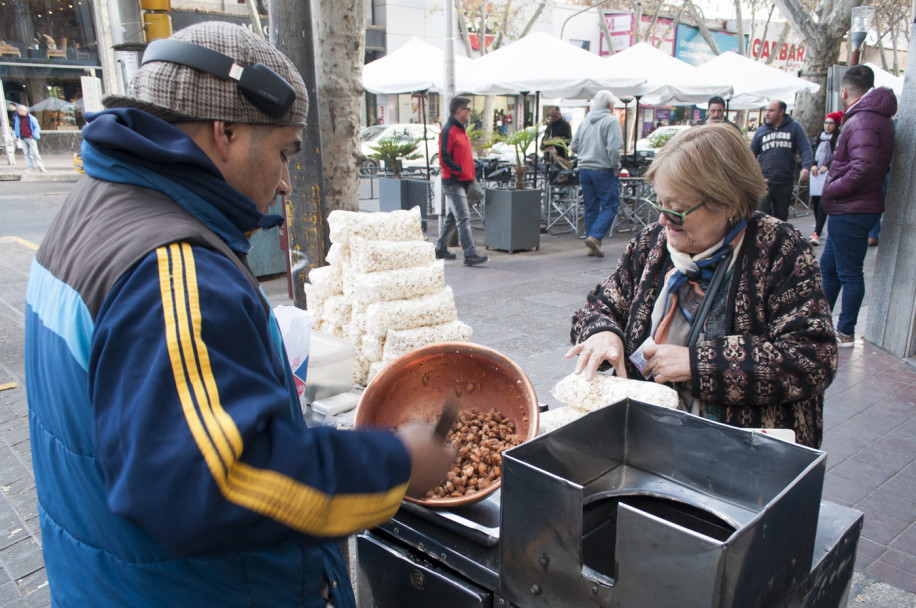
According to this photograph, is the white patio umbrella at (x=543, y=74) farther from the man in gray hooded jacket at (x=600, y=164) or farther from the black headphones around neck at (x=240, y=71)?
the black headphones around neck at (x=240, y=71)

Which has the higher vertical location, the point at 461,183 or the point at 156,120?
the point at 156,120

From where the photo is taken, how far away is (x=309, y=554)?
1285 mm

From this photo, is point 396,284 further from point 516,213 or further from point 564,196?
point 564,196

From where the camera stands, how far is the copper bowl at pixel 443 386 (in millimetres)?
2037

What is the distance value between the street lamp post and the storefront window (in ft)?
84.2

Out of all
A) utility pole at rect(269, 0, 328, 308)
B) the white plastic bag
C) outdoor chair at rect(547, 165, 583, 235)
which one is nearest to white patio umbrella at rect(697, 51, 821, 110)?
outdoor chair at rect(547, 165, 583, 235)

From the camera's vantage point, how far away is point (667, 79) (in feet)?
43.5

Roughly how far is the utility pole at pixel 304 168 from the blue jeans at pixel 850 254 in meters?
4.44

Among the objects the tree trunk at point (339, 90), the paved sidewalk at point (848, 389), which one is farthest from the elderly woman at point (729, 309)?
the tree trunk at point (339, 90)

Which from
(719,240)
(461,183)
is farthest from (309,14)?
(461,183)

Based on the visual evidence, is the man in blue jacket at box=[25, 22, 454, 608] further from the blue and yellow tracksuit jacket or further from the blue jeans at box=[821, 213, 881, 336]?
the blue jeans at box=[821, 213, 881, 336]

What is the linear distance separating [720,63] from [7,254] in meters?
14.2

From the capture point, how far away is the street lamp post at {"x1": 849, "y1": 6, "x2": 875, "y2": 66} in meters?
9.23

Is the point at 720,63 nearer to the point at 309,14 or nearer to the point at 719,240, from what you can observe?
the point at 309,14
